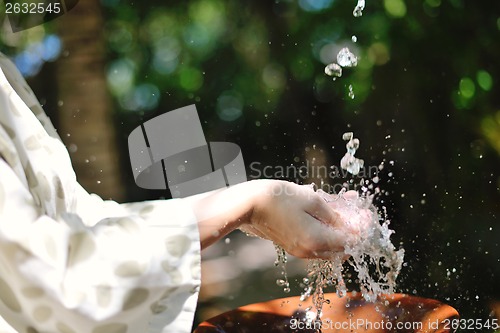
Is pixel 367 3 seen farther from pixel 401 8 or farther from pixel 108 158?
pixel 108 158

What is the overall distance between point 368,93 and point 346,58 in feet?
0.88

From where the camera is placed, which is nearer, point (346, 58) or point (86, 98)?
point (86, 98)

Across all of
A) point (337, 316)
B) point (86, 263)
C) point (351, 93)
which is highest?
point (86, 263)

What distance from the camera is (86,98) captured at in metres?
2.21

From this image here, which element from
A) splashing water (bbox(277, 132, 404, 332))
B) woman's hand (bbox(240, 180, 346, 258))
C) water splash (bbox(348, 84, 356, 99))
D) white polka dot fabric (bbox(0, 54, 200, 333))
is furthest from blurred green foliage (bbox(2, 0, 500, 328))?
white polka dot fabric (bbox(0, 54, 200, 333))

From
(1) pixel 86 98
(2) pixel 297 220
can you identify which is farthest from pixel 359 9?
Result: (2) pixel 297 220

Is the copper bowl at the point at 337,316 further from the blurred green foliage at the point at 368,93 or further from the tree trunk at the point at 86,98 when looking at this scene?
the blurred green foliage at the point at 368,93

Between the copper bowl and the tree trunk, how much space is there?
129cm

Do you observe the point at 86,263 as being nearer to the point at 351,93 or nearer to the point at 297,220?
the point at 297,220

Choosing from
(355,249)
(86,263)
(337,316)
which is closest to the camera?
(86,263)

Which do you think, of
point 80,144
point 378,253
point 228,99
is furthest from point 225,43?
point 378,253

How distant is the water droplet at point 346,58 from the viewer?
2.92 meters

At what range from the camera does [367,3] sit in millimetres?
2887

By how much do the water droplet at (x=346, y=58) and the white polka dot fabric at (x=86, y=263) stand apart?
7.31 ft
